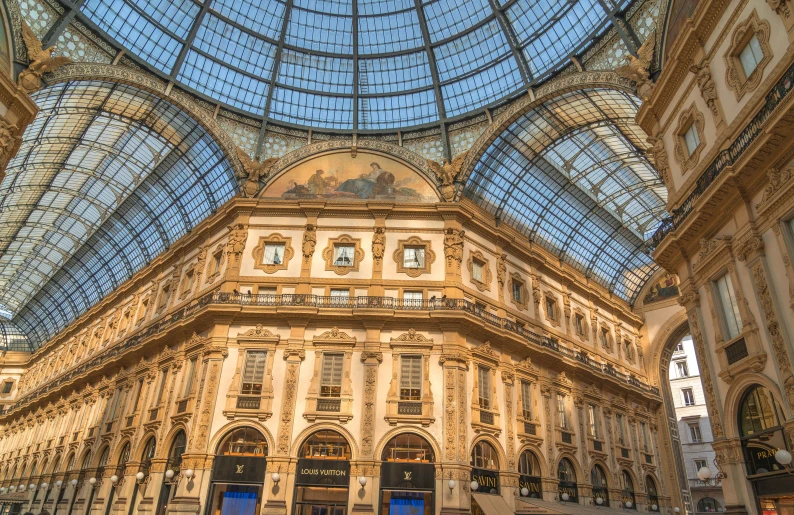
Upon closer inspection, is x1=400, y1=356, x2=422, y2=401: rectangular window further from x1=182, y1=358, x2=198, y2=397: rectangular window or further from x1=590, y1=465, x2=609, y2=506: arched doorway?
x1=590, y1=465, x2=609, y2=506: arched doorway

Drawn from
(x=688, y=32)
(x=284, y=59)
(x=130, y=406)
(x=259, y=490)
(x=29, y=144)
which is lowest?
(x=259, y=490)

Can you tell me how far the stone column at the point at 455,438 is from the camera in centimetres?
2709

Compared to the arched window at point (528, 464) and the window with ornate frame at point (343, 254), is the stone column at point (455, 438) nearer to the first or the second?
the arched window at point (528, 464)

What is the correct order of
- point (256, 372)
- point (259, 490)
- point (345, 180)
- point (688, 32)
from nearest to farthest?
1. point (688, 32)
2. point (259, 490)
3. point (256, 372)
4. point (345, 180)

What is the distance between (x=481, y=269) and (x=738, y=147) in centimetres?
1905

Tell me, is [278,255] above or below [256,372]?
above

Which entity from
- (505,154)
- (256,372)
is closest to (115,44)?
(256,372)

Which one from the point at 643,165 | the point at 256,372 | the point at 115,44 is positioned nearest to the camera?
the point at 256,372

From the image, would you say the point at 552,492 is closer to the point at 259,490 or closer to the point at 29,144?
the point at 259,490

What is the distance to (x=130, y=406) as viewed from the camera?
37406mm

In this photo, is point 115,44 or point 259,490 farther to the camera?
point 115,44

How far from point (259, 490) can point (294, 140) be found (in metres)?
23.9

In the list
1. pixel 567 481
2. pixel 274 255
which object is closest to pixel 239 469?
pixel 274 255

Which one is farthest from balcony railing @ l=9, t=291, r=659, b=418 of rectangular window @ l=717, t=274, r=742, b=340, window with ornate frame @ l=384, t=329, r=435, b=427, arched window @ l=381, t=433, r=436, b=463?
rectangular window @ l=717, t=274, r=742, b=340
